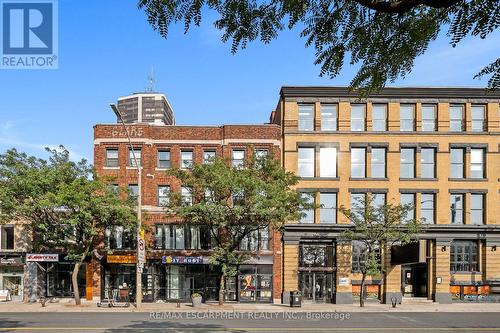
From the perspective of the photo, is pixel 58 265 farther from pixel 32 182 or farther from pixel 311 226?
pixel 311 226

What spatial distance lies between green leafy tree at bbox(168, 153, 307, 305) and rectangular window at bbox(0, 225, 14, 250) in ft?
47.6

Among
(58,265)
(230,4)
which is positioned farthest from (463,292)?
(230,4)

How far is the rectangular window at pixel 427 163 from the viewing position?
1593 inches

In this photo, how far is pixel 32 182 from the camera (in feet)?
108

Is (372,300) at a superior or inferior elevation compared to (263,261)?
inferior

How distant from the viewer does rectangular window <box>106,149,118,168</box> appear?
40188 mm

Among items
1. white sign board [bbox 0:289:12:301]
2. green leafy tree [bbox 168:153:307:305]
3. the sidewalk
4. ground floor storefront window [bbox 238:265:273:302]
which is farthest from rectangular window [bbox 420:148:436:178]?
white sign board [bbox 0:289:12:301]

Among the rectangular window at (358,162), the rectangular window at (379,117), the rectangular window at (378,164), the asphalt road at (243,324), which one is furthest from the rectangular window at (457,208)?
the asphalt road at (243,324)

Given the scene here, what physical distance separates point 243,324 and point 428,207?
22688 mm

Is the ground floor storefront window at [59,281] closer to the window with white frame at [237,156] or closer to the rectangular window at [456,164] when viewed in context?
the window with white frame at [237,156]

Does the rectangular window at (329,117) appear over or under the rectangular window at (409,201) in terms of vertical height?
over

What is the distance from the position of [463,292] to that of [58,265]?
3068 cm

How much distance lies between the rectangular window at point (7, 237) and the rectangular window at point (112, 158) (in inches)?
348

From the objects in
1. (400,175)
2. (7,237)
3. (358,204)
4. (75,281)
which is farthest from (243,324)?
(7,237)
